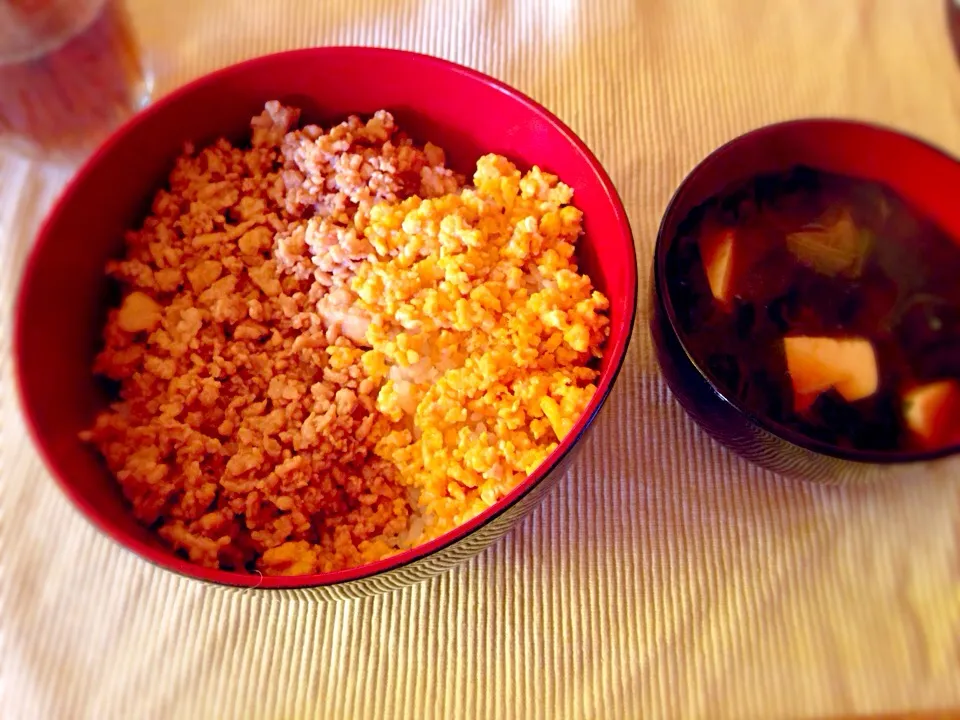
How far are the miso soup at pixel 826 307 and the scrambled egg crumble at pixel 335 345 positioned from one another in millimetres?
93

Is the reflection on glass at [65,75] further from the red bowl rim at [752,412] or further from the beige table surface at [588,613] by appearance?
the red bowl rim at [752,412]

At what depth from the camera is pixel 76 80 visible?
0.70 meters

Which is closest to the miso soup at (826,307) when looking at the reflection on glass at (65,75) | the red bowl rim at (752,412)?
the red bowl rim at (752,412)

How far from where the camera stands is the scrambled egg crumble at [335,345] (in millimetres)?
548

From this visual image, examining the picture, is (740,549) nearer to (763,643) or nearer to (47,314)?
(763,643)

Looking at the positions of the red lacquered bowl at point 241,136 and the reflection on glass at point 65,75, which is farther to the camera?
the reflection on glass at point 65,75

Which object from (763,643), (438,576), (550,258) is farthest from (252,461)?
(763,643)

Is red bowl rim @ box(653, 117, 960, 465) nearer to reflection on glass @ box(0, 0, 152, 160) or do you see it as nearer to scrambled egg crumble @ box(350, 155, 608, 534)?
scrambled egg crumble @ box(350, 155, 608, 534)

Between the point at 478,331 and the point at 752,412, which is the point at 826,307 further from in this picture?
the point at 478,331

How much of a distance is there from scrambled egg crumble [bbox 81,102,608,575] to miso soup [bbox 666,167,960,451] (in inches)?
3.7

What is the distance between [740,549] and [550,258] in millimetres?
264

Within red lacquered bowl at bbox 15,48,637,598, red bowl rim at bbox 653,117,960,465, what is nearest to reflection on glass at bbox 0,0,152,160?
red lacquered bowl at bbox 15,48,637,598

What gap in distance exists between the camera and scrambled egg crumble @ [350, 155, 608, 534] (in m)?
0.55

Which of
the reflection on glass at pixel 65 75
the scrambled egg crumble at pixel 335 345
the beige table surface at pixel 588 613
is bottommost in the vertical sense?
the beige table surface at pixel 588 613
